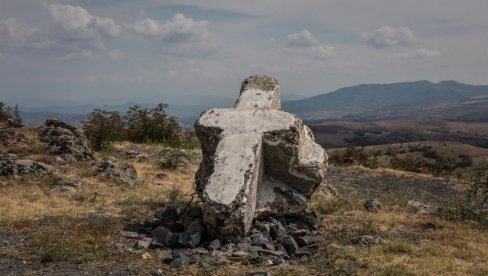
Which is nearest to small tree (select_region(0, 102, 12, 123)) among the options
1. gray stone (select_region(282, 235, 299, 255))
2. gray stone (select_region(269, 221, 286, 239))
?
gray stone (select_region(269, 221, 286, 239))

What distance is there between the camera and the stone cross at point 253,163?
416 inches

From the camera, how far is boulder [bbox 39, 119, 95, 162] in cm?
2098

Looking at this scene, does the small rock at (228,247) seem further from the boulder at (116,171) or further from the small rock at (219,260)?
the boulder at (116,171)

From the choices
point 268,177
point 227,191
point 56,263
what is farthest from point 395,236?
point 56,263

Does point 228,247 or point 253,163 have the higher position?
point 253,163

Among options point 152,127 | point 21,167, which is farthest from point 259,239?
point 152,127

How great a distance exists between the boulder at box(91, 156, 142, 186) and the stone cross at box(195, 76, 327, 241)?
547 centimetres

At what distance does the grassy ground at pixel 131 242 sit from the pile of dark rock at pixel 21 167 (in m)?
0.65

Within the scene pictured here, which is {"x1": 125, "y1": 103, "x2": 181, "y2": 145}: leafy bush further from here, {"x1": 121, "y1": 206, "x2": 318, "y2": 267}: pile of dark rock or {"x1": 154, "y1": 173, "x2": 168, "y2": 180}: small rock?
{"x1": 121, "y1": 206, "x2": 318, "y2": 267}: pile of dark rock

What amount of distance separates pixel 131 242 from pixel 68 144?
11.9 m

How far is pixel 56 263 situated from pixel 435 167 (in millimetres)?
24580

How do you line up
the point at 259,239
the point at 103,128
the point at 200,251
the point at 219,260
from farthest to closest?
1. the point at 103,128
2. the point at 259,239
3. the point at 200,251
4. the point at 219,260

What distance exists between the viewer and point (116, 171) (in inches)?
714

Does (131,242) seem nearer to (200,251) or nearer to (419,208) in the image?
(200,251)
